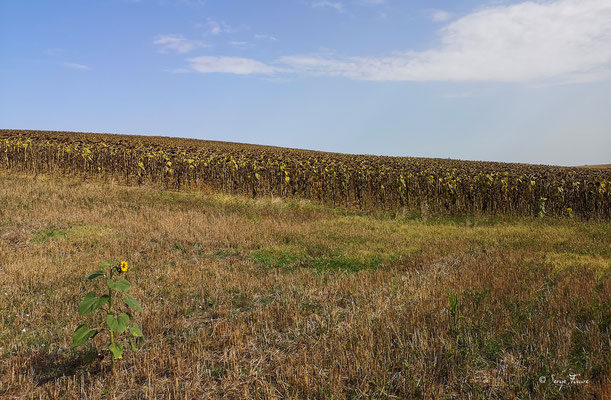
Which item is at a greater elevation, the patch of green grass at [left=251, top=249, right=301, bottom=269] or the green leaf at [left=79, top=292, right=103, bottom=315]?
the green leaf at [left=79, top=292, right=103, bottom=315]

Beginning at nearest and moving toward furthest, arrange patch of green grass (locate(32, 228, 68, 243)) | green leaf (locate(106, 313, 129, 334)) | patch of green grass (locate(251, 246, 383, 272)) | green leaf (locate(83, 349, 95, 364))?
green leaf (locate(106, 313, 129, 334)), green leaf (locate(83, 349, 95, 364)), patch of green grass (locate(251, 246, 383, 272)), patch of green grass (locate(32, 228, 68, 243))

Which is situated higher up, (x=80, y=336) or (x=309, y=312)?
(x=80, y=336)

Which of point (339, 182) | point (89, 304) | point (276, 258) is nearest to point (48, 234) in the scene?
point (276, 258)

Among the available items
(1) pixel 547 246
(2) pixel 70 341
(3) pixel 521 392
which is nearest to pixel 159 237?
(2) pixel 70 341

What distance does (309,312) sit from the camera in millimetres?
6211

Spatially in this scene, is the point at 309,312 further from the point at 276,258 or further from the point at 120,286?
the point at 276,258

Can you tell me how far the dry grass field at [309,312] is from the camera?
4348 mm

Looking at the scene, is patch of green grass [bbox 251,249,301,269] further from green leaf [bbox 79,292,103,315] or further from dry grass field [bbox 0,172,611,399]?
green leaf [bbox 79,292,103,315]

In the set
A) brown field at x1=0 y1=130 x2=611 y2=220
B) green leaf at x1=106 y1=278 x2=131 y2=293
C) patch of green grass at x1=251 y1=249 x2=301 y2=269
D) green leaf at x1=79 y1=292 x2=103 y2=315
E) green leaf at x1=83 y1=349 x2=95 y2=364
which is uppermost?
brown field at x1=0 y1=130 x2=611 y2=220

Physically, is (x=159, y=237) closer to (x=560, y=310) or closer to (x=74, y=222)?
(x=74, y=222)

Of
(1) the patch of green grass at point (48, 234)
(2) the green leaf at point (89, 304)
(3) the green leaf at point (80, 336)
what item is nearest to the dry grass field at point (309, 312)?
(1) the patch of green grass at point (48, 234)

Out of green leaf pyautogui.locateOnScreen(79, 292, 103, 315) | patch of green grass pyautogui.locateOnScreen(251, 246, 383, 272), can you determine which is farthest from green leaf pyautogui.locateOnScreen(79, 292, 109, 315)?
patch of green grass pyautogui.locateOnScreen(251, 246, 383, 272)

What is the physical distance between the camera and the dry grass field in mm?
4348

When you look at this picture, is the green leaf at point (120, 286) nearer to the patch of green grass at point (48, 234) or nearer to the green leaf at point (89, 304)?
the green leaf at point (89, 304)
